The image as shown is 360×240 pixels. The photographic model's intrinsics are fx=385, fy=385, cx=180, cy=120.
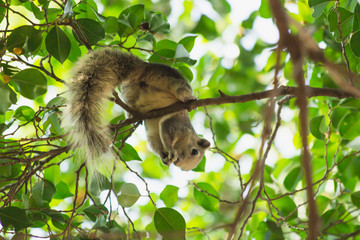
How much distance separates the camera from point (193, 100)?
7.66 ft

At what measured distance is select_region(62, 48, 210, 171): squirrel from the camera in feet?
6.37

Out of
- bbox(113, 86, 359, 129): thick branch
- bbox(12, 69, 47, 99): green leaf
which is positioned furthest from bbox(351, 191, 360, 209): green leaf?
bbox(12, 69, 47, 99): green leaf

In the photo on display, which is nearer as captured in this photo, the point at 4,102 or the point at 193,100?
the point at 4,102

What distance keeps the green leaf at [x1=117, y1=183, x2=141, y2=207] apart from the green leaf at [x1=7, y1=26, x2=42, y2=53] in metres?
0.79

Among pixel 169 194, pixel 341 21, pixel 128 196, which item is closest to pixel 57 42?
pixel 128 196

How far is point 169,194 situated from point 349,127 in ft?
3.72

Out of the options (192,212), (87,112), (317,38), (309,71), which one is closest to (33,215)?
(87,112)

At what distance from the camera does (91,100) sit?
6.62ft

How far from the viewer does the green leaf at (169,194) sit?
7.47 ft

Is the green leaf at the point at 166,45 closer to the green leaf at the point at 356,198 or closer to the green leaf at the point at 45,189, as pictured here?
the green leaf at the point at 45,189

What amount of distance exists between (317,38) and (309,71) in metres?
0.38

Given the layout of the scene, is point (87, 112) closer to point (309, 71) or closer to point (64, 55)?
point (64, 55)

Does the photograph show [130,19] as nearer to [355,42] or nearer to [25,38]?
[25,38]

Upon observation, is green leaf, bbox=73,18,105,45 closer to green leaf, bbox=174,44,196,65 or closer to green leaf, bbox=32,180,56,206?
green leaf, bbox=174,44,196,65
